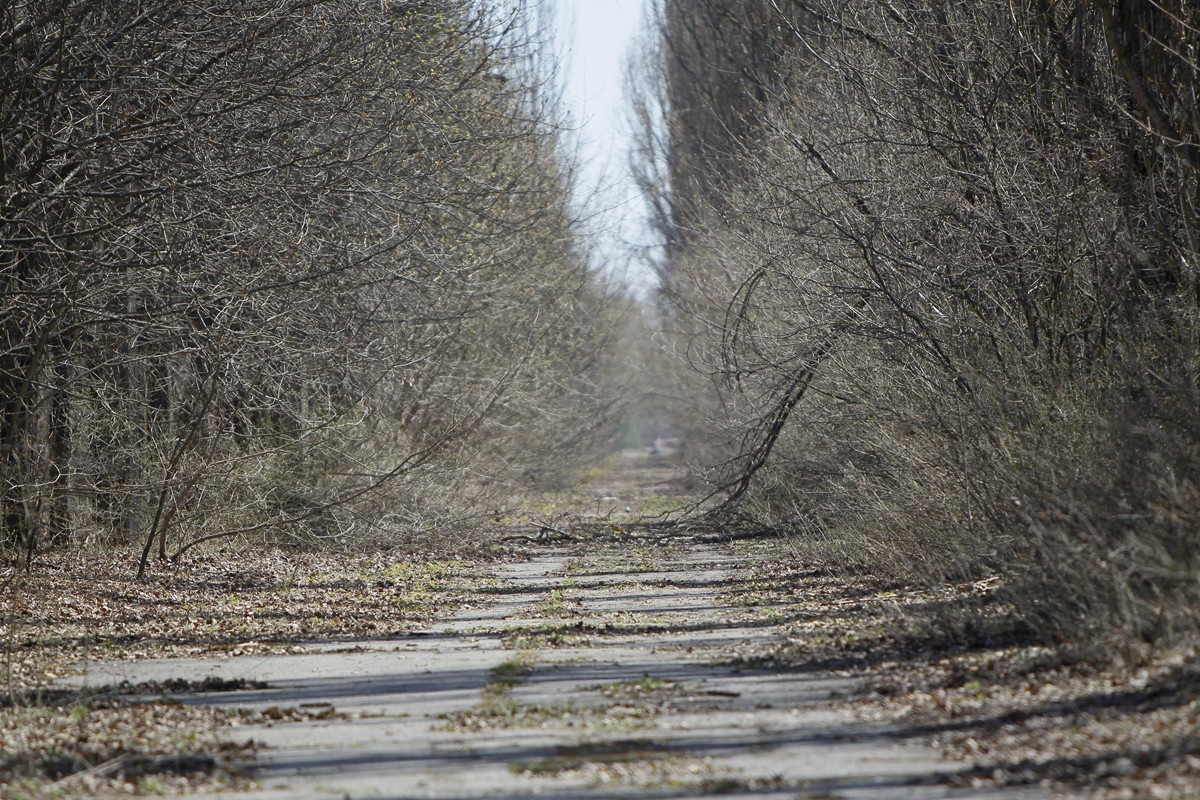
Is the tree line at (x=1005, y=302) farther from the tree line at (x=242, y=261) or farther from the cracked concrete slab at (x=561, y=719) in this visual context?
the tree line at (x=242, y=261)

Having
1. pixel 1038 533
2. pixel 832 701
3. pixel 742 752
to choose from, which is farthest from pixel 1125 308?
pixel 742 752

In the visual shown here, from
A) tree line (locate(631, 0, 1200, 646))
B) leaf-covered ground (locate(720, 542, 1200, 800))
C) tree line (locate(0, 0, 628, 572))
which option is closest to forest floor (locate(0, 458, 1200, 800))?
leaf-covered ground (locate(720, 542, 1200, 800))

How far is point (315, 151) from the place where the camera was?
1407cm

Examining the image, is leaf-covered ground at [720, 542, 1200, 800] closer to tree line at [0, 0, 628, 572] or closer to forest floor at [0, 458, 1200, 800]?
forest floor at [0, 458, 1200, 800]

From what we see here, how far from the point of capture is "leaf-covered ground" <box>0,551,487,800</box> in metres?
6.19

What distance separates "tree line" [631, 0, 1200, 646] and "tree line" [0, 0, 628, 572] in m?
4.45

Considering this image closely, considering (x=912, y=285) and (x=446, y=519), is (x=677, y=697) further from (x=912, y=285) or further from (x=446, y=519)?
(x=446, y=519)

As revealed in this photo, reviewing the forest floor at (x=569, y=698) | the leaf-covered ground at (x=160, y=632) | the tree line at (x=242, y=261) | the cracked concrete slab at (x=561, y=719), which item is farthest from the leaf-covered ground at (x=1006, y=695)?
the tree line at (x=242, y=261)

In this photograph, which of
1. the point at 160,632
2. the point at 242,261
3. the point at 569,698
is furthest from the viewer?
the point at 242,261

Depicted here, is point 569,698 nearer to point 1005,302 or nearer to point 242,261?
point 1005,302

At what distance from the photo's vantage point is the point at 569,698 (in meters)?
7.47

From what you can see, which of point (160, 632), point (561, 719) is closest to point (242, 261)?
point (160, 632)

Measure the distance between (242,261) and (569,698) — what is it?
7.69m

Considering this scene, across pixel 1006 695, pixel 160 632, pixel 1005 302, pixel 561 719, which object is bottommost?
pixel 1006 695
